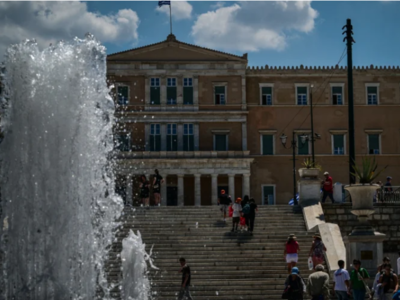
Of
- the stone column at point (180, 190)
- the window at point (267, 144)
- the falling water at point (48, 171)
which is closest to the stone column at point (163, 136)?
the stone column at point (180, 190)

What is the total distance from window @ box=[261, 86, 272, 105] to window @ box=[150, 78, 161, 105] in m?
6.77

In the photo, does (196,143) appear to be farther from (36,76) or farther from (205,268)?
(36,76)

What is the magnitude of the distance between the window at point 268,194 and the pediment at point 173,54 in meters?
8.27

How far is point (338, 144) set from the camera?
183 ft

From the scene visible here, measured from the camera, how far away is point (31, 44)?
17.9 meters

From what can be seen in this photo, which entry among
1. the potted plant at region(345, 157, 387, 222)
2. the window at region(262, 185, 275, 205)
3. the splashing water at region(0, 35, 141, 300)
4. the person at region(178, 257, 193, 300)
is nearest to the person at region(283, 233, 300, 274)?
the potted plant at region(345, 157, 387, 222)

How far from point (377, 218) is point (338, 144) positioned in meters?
27.9

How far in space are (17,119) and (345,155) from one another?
131 ft

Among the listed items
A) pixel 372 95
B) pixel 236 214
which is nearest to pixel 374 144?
pixel 372 95

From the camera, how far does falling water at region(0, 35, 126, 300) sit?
17297 mm

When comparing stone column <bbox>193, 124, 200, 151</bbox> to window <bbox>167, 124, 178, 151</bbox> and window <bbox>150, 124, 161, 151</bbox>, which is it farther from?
window <bbox>150, 124, 161, 151</bbox>

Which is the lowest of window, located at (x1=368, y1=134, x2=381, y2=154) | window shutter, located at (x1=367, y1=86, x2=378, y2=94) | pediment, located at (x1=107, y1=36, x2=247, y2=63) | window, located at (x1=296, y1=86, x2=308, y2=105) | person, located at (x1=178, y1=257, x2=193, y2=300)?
person, located at (x1=178, y1=257, x2=193, y2=300)

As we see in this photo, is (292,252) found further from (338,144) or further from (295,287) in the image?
(338,144)

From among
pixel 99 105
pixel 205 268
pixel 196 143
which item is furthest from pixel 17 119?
pixel 196 143
